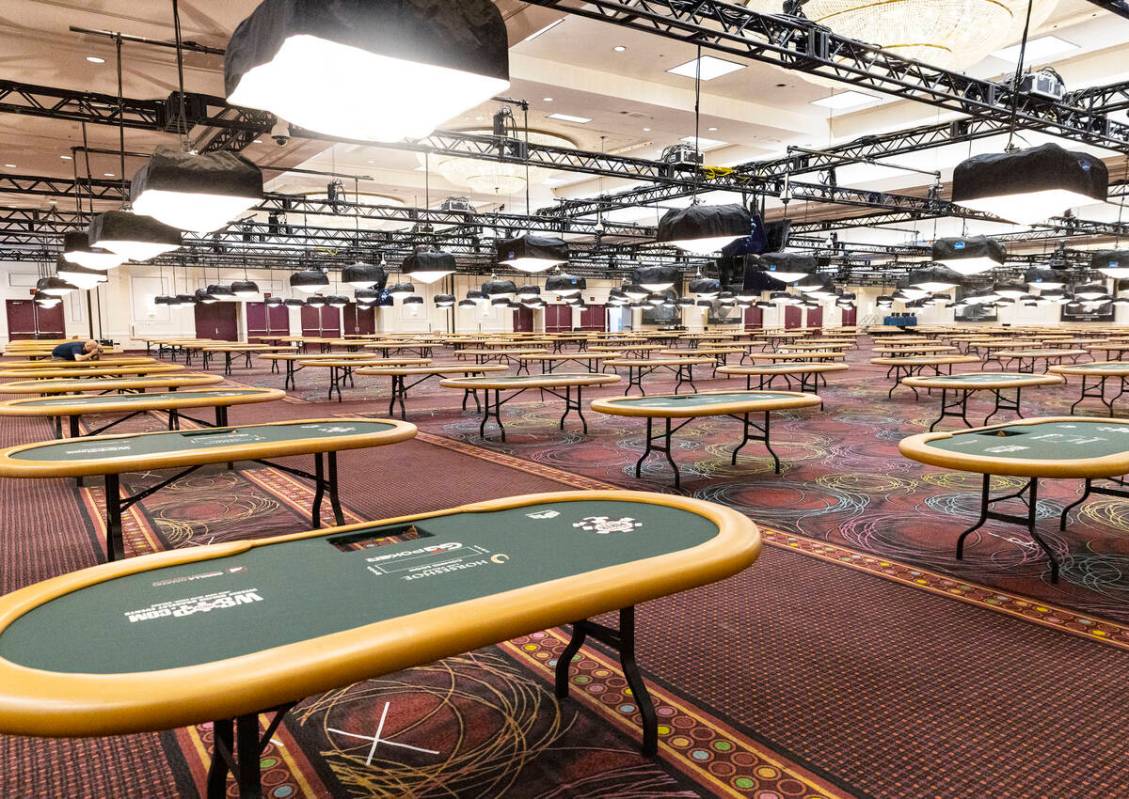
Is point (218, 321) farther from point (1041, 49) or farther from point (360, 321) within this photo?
point (1041, 49)

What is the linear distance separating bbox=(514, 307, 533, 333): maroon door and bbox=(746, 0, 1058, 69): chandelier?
28817mm

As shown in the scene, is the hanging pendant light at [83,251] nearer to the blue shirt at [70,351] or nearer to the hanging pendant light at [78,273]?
the blue shirt at [70,351]

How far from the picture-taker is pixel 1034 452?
10.4ft

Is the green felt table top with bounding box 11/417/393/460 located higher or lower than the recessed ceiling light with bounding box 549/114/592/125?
lower

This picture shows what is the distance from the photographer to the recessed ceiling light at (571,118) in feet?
34.7

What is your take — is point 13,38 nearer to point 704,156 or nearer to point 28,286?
point 704,156

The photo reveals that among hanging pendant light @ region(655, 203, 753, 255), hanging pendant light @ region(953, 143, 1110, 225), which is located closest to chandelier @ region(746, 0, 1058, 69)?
hanging pendant light @ region(953, 143, 1110, 225)

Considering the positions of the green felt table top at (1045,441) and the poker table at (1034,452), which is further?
the green felt table top at (1045,441)

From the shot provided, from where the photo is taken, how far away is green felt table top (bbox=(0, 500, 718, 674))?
129 cm

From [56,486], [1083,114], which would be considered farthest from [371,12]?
[1083,114]

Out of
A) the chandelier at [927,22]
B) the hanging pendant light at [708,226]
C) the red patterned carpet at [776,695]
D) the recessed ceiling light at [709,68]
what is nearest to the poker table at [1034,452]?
the red patterned carpet at [776,695]

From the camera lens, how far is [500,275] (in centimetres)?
2991

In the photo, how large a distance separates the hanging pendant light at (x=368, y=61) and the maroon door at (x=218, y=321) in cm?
2731

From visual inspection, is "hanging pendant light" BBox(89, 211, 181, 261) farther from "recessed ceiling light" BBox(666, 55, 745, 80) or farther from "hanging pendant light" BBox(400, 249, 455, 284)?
"recessed ceiling light" BBox(666, 55, 745, 80)
